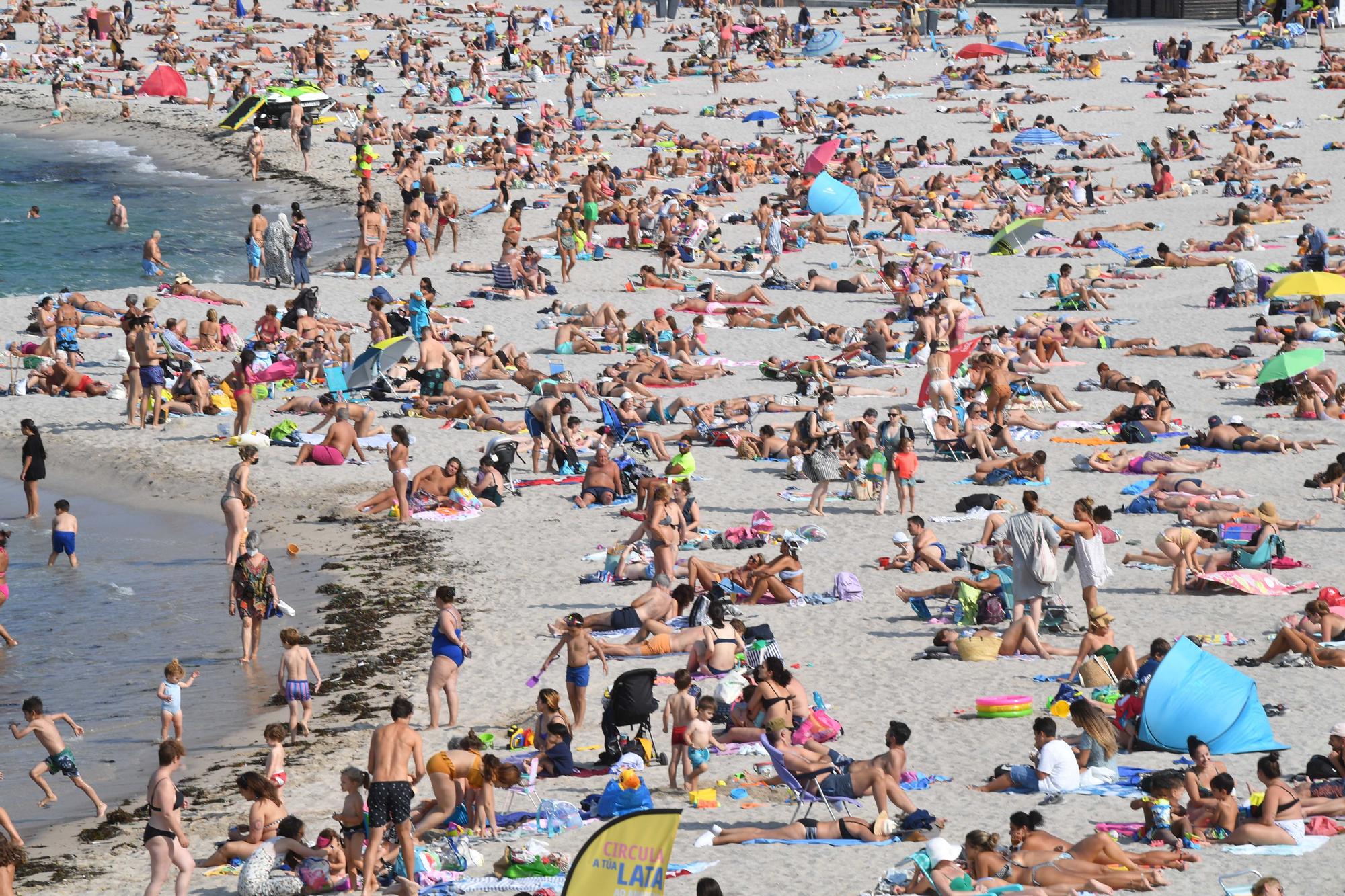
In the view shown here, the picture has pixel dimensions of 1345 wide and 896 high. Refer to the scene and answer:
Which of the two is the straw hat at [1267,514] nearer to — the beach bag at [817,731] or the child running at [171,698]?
the beach bag at [817,731]

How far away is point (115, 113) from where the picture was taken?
4788 centimetres

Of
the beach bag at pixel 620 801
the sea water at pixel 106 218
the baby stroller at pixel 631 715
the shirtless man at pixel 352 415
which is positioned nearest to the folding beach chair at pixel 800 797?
the beach bag at pixel 620 801

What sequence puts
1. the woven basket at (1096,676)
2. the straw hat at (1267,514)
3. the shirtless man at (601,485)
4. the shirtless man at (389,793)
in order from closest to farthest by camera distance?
the shirtless man at (389,793)
the woven basket at (1096,676)
the straw hat at (1267,514)
the shirtless man at (601,485)

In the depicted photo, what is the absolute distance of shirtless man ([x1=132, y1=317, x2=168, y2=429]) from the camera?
20.3 m

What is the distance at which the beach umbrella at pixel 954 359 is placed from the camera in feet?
67.9

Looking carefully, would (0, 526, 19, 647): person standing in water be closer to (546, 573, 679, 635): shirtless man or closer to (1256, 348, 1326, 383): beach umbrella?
(546, 573, 679, 635): shirtless man

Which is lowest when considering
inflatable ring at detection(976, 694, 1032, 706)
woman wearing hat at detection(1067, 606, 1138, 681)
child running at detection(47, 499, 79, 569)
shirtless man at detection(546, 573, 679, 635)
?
child running at detection(47, 499, 79, 569)

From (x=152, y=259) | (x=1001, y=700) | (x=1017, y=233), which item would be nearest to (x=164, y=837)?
(x=1001, y=700)

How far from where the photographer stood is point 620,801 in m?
11.0

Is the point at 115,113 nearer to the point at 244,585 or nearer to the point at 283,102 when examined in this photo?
the point at 283,102

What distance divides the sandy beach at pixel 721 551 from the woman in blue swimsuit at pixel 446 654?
0.94 feet

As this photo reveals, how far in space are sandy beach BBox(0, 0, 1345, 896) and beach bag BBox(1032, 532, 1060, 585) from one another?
2.02ft

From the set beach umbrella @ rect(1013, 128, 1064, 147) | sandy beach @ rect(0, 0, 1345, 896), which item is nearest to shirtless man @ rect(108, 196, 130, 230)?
sandy beach @ rect(0, 0, 1345, 896)

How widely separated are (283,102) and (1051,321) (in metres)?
22.6
